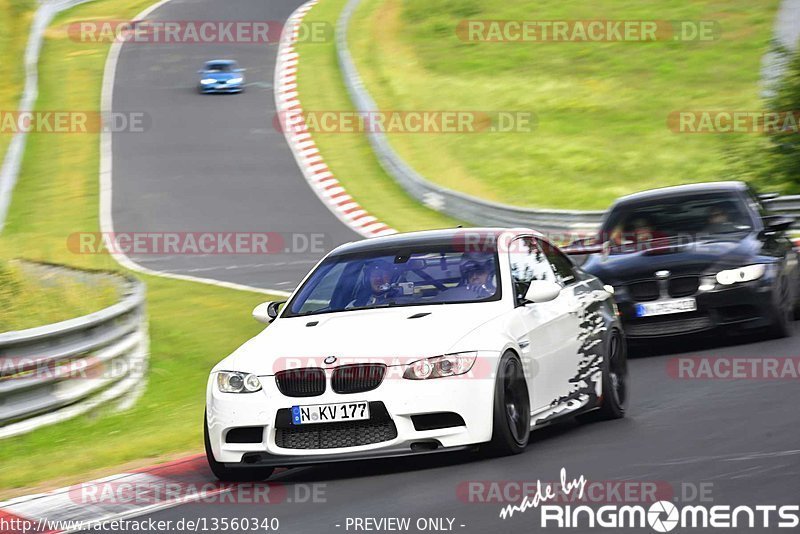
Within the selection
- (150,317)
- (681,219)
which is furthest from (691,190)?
(150,317)

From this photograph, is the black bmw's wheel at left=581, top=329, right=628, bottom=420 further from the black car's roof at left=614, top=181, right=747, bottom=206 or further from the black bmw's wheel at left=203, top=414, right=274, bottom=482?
the black car's roof at left=614, top=181, right=747, bottom=206

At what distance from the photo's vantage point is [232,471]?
820 centimetres

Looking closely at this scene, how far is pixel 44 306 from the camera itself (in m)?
13.7

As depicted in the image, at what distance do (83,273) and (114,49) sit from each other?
29709 mm

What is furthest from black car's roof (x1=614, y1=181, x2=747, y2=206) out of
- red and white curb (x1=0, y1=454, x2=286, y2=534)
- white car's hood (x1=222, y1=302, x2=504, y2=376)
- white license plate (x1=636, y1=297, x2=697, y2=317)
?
red and white curb (x1=0, y1=454, x2=286, y2=534)

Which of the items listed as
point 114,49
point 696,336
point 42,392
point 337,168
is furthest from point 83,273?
point 114,49

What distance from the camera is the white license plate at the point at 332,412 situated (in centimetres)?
776

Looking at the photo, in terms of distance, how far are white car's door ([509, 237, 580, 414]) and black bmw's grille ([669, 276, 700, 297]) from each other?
11.0 feet

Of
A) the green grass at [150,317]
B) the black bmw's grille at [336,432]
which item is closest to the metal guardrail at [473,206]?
the green grass at [150,317]

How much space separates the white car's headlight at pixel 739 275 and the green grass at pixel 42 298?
230 inches

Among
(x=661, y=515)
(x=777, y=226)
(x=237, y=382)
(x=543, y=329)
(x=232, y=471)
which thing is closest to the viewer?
(x=661, y=515)

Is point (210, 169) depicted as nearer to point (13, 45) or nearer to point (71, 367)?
point (13, 45)

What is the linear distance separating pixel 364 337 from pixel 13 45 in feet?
120

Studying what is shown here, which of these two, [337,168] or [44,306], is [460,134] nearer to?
[337,168]
